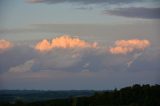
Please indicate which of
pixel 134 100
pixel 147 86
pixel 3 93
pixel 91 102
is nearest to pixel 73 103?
pixel 91 102

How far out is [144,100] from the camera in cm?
6800

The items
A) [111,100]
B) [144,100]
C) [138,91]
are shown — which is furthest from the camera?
[138,91]

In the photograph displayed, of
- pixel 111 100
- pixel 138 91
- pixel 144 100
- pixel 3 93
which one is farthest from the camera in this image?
pixel 3 93

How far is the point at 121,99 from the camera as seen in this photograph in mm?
71250

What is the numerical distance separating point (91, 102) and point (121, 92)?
246 inches

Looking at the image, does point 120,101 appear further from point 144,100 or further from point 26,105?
point 26,105

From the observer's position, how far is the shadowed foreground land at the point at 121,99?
223 feet

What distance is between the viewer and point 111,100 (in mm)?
72438

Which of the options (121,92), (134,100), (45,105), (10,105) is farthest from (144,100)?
(10,105)

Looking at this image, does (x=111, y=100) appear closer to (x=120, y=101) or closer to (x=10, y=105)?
(x=120, y=101)

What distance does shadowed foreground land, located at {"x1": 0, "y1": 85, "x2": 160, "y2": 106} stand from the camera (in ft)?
223

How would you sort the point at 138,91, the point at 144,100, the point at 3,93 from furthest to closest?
the point at 3,93 → the point at 138,91 → the point at 144,100

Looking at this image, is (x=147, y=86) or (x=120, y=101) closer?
(x=120, y=101)

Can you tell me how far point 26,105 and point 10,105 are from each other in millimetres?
2411
